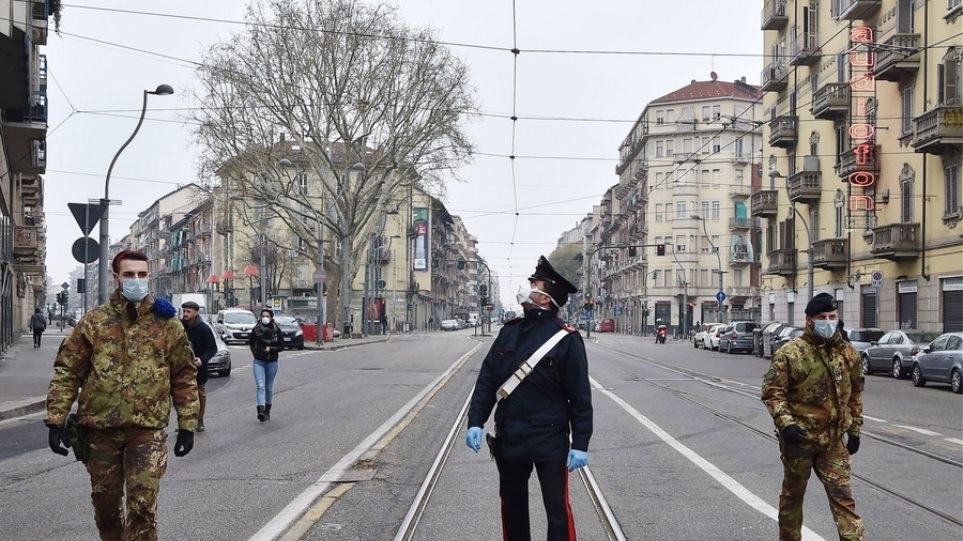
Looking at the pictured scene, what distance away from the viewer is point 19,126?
2872 centimetres

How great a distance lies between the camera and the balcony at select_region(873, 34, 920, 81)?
3412 cm

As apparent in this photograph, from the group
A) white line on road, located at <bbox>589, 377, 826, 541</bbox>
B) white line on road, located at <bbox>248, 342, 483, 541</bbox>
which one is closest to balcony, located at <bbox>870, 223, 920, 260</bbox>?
white line on road, located at <bbox>589, 377, 826, 541</bbox>

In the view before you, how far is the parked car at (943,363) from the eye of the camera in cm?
2261

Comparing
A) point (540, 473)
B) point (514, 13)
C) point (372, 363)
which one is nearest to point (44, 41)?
point (372, 363)

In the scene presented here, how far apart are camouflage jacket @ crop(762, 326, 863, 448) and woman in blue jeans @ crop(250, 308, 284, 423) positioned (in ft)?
29.2

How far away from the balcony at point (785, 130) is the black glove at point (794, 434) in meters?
43.7

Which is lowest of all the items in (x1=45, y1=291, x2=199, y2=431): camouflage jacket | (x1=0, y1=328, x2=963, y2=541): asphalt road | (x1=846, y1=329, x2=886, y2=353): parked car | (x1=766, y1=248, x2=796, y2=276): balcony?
(x1=0, y1=328, x2=963, y2=541): asphalt road

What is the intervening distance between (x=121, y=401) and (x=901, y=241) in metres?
33.9

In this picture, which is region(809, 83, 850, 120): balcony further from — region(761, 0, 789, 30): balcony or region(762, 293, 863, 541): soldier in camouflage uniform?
region(762, 293, 863, 541): soldier in camouflage uniform

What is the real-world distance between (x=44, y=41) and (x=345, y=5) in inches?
605

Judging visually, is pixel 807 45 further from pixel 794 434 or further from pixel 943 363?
pixel 794 434

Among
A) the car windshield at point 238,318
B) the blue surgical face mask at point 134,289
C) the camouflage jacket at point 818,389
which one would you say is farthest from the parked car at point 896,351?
the car windshield at point 238,318

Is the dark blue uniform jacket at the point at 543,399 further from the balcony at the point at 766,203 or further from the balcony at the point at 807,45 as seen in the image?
the balcony at the point at 766,203

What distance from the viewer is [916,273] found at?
1373 inches
